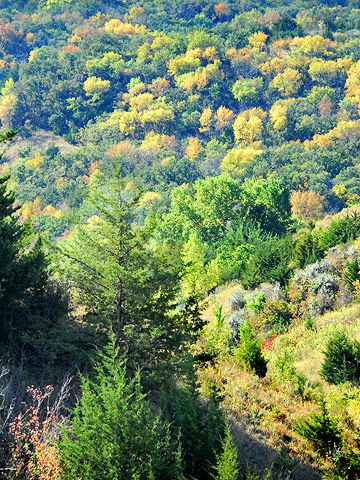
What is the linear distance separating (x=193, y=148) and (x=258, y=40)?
63.0m

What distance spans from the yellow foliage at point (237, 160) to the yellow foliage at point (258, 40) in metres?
70.3

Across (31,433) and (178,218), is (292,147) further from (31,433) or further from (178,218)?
(31,433)

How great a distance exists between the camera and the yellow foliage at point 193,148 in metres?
134

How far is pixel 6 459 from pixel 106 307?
568 centimetres

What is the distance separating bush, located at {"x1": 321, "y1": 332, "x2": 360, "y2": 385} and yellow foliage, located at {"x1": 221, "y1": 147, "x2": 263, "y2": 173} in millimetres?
95537

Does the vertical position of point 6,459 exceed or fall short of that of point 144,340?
it exceeds it

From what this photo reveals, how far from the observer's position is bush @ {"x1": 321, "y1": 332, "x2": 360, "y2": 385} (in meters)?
18.4

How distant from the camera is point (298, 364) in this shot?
2084 cm

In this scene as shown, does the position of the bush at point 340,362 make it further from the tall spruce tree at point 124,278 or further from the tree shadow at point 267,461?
the tall spruce tree at point 124,278

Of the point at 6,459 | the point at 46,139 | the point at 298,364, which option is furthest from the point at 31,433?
the point at 46,139

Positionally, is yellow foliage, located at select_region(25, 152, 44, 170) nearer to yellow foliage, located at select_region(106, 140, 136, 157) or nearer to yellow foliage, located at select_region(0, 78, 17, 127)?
yellow foliage, located at select_region(106, 140, 136, 157)

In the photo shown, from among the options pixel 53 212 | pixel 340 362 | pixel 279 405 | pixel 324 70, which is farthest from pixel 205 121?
pixel 279 405

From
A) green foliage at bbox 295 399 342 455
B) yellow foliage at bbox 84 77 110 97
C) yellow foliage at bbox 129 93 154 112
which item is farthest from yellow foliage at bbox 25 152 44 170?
green foliage at bbox 295 399 342 455

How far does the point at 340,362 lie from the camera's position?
18.5 metres
